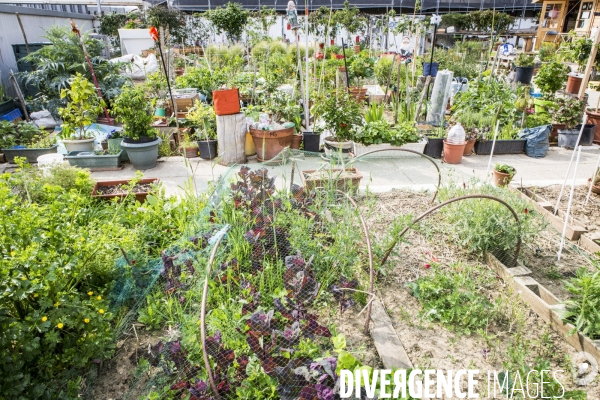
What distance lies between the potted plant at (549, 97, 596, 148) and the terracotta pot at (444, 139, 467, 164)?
1.96m

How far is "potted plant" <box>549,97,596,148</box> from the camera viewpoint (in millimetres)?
6312

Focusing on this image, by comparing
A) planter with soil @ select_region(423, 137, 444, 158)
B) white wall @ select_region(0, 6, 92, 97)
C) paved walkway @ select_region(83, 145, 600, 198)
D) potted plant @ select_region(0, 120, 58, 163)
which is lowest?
paved walkway @ select_region(83, 145, 600, 198)

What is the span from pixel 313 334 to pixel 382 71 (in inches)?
348

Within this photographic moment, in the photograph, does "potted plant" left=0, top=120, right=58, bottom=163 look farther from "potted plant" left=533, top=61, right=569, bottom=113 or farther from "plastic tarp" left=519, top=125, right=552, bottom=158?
"potted plant" left=533, top=61, right=569, bottom=113

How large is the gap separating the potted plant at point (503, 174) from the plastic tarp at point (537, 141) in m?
1.76

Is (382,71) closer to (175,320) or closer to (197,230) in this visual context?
(197,230)

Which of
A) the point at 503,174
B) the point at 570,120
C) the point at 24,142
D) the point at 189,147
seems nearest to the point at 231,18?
the point at 24,142

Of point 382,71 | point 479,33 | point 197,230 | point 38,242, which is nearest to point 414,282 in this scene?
point 197,230

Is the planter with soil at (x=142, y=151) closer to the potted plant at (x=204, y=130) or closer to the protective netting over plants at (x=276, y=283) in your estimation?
the potted plant at (x=204, y=130)

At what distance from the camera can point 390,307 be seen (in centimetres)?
278

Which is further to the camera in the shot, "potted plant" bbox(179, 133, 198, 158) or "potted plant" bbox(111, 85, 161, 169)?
"potted plant" bbox(179, 133, 198, 158)

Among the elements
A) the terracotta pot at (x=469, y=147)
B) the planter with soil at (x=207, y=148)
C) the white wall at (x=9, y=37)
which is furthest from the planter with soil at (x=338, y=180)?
the white wall at (x=9, y=37)

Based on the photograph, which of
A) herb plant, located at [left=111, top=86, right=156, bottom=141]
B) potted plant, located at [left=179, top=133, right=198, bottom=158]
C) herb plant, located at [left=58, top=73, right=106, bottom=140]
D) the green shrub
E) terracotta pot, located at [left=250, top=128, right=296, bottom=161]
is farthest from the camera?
potted plant, located at [left=179, top=133, right=198, bottom=158]

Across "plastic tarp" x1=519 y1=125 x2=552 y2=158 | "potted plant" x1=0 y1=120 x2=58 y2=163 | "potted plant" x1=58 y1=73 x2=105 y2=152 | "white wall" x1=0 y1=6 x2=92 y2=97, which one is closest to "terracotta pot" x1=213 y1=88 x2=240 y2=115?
"potted plant" x1=58 y1=73 x2=105 y2=152
